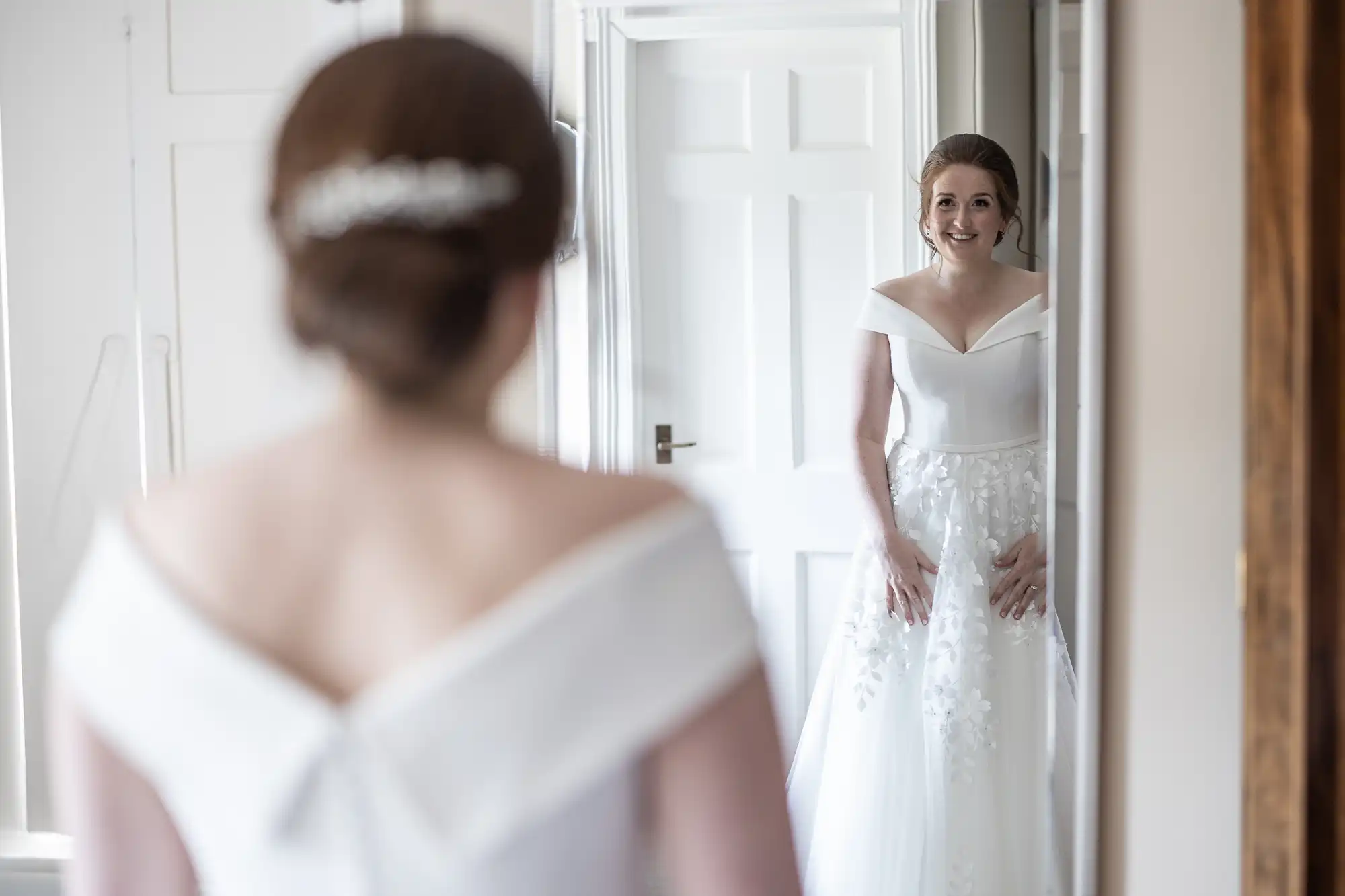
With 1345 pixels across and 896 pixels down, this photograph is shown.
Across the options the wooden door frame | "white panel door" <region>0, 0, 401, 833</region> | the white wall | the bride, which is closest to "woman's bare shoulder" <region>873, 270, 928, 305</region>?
the bride

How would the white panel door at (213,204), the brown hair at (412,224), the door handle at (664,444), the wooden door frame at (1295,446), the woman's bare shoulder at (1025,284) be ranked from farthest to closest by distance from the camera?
the white panel door at (213,204), the door handle at (664,444), the woman's bare shoulder at (1025,284), the wooden door frame at (1295,446), the brown hair at (412,224)

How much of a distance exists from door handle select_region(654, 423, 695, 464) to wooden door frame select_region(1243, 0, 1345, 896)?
2.31 ft

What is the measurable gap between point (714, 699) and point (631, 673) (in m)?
0.05

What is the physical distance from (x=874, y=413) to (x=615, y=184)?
46 centimetres

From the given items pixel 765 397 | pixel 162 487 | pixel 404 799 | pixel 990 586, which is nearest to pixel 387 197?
pixel 162 487

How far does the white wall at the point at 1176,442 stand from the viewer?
137 cm

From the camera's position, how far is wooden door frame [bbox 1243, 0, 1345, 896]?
3.63ft

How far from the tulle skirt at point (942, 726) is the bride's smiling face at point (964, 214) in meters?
0.26

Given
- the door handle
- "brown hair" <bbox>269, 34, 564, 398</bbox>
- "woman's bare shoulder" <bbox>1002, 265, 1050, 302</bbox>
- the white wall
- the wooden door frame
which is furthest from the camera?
the door handle

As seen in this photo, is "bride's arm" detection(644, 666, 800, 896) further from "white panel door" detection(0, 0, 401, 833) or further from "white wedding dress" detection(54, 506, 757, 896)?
"white panel door" detection(0, 0, 401, 833)

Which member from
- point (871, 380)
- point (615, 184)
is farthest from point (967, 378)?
point (615, 184)

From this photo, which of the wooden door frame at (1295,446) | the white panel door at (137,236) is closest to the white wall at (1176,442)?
the wooden door frame at (1295,446)

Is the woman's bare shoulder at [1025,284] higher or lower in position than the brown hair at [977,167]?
lower

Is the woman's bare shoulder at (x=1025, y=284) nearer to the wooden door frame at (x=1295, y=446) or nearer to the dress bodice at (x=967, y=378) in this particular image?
the dress bodice at (x=967, y=378)
